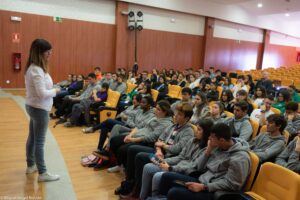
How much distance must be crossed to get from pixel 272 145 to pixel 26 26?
867 centimetres

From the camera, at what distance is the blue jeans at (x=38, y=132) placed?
8.85 feet

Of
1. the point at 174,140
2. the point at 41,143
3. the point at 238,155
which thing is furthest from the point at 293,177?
the point at 41,143

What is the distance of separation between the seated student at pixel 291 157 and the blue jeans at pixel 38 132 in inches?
90.3

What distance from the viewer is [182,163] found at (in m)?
2.58

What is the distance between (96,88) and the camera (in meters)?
6.02

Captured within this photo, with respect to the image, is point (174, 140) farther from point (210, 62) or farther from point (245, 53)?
point (245, 53)

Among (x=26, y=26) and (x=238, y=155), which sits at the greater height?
(x=26, y=26)

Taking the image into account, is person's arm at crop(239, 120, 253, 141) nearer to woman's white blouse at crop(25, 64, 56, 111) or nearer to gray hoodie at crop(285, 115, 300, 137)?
gray hoodie at crop(285, 115, 300, 137)

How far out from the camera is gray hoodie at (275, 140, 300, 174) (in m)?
2.46

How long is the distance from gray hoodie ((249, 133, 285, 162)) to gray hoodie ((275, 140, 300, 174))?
2.7 inches

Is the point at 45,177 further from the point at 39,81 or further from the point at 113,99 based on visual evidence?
the point at 113,99

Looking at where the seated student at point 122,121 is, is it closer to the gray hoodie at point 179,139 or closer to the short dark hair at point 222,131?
the gray hoodie at point 179,139

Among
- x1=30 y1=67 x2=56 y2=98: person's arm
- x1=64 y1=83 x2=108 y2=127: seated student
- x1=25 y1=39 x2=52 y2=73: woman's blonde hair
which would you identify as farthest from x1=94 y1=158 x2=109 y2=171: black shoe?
x1=64 y1=83 x2=108 y2=127: seated student

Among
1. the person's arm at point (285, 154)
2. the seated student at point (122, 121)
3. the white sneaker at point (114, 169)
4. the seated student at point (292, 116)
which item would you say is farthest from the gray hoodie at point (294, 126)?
the white sneaker at point (114, 169)
